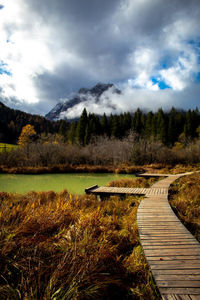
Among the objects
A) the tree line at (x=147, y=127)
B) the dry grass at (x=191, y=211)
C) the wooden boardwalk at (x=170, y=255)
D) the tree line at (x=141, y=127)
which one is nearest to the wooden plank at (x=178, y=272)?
the wooden boardwalk at (x=170, y=255)

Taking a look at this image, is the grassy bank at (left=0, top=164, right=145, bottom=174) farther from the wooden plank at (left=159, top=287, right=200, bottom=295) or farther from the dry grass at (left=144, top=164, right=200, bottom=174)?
the wooden plank at (left=159, top=287, right=200, bottom=295)

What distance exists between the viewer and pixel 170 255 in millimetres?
2236

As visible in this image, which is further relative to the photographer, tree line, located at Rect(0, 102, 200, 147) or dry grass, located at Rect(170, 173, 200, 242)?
tree line, located at Rect(0, 102, 200, 147)

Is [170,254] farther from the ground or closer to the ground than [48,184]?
farther from the ground

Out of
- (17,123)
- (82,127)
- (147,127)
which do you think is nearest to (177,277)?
(82,127)

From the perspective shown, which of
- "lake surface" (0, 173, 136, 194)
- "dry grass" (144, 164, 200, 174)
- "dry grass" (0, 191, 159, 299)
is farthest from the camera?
"dry grass" (144, 164, 200, 174)

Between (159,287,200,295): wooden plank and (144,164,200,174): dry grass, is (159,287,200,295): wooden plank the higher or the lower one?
the higher one

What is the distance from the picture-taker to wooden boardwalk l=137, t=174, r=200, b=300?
1.69m

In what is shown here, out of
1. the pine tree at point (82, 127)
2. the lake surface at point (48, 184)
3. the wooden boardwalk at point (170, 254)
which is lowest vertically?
the lake surface at point (48, 184)

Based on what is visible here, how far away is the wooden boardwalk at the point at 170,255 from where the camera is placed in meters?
1.69

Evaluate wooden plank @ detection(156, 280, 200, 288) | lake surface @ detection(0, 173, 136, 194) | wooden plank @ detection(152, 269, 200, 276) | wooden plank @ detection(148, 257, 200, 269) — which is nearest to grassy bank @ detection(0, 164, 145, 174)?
lake surface @ detection(0, 173, 136, 194)

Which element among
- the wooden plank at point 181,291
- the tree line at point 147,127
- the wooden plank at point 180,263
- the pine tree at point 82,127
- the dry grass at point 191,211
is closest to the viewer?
the wooden plank at point 181,291

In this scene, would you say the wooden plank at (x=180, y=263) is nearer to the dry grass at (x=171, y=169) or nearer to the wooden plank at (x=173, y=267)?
the wooden plank at (x=173, y=267)

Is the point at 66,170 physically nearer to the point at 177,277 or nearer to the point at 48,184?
the point at 48,184
